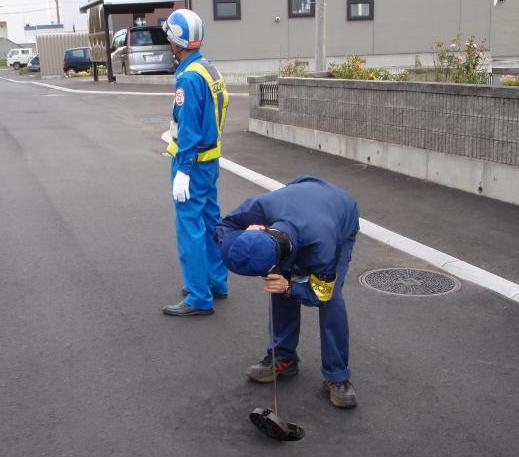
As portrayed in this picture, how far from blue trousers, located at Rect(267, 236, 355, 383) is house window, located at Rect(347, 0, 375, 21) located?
26.1m

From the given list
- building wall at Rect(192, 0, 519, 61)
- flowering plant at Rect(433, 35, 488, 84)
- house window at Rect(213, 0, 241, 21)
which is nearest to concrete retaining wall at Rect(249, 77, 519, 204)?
flowering plant at Rect(433, 35, 488, 84)

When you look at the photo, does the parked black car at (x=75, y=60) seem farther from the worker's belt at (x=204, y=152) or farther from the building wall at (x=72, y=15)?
the building wall at (x=72, y=15)

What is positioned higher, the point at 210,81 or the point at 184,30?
the point at 184,30

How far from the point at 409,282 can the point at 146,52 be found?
24.5m

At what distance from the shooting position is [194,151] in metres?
5.27

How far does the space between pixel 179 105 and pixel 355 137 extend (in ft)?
20.5

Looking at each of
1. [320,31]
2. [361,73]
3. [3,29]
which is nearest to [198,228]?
[361,73]

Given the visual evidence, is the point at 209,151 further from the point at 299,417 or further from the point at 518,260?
the point at 518,260

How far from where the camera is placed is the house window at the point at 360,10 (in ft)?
94.7

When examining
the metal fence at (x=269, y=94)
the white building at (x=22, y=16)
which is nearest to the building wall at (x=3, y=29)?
the white building at (x=22, y=16)

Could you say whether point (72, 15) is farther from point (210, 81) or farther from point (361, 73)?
point (210, 81)

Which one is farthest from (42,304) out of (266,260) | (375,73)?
(375,73)

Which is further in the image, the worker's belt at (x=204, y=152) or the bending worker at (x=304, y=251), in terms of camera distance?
the worker's belt at (x=204, y=152)

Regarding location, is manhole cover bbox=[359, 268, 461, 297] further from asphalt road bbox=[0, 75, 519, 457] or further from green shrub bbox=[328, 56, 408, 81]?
green shrub bbox=[328, 56, 408, 81]
